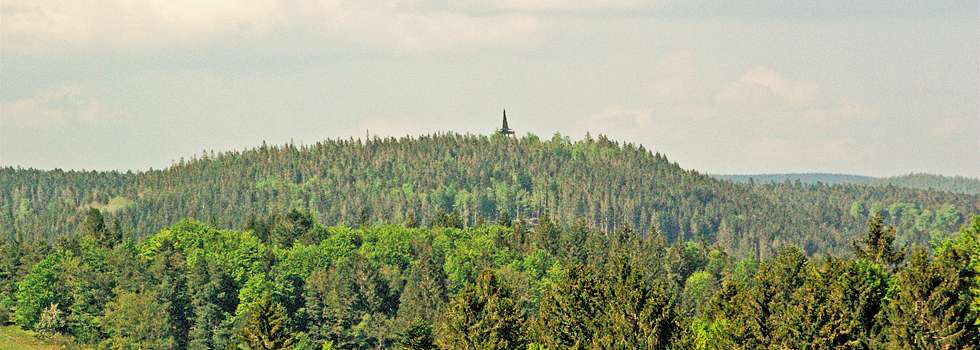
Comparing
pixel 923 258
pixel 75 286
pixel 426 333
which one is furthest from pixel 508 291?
pixel 75 286

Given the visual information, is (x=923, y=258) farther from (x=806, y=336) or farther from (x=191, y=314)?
(x=191, y=314)

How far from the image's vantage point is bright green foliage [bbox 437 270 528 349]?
379ft

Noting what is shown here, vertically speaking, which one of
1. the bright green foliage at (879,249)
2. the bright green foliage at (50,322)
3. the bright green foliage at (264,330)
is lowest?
the bright green foliage at (50,322)

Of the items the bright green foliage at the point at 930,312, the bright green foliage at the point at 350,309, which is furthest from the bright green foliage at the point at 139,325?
the bright green foliage at the point at 930,312

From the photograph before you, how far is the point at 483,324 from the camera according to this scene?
116m

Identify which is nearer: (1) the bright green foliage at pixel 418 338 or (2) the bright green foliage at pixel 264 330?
(2) the bright green foliage at pixel 264 330

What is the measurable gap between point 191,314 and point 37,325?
57.5 feet

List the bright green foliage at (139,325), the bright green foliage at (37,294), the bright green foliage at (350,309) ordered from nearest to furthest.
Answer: the bright green foliage at (139,325), the bright green foliage at (350,309), the bright green foliage at (37,294)

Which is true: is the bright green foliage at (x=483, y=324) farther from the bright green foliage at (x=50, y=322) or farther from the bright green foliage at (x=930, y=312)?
the bright green foliage at (x=50, y=322)

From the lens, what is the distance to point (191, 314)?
186125 millimetres

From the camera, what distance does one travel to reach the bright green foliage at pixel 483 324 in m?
116

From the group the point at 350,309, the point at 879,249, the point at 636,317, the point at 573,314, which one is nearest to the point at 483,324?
the point at 573,314

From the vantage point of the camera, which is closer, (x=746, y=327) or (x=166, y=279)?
(x=746, y=327)

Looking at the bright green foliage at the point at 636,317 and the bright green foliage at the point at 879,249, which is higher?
the bright green foliage at the point at 879,249
